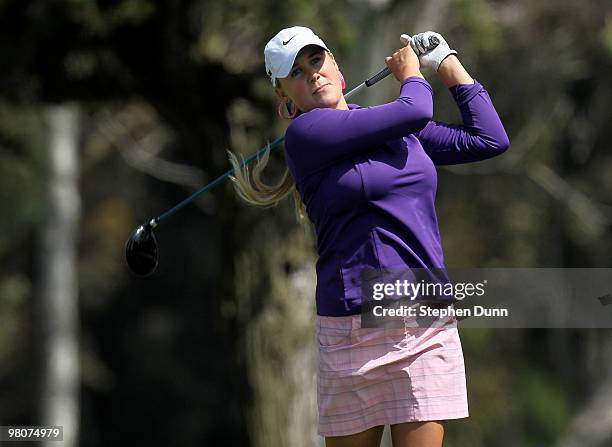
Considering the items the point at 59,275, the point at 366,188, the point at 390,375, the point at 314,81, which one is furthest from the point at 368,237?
the point at 59,275

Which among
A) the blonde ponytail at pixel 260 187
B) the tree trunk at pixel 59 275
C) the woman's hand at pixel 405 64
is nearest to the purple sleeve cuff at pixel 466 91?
the woman's hand at pixel 405 64

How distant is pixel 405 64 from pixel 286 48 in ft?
1.06

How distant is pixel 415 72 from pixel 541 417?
2045 cm

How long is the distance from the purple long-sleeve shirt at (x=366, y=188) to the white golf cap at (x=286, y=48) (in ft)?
0.52

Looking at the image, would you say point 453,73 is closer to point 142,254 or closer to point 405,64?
point 405,64

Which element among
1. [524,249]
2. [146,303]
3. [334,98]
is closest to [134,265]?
[334,98]

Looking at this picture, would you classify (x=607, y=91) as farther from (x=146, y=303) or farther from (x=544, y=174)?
(x=146, y=303)

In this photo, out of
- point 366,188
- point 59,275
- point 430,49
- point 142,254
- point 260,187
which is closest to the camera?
point 366,188

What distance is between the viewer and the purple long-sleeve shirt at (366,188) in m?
3.59

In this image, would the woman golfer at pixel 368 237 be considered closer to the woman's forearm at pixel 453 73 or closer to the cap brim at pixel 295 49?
the cap brim at pixel 295 49

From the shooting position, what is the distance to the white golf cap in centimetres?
375

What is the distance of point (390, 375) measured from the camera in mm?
3607

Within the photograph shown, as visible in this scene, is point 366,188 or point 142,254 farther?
point 142,254

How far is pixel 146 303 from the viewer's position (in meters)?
26.4
